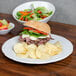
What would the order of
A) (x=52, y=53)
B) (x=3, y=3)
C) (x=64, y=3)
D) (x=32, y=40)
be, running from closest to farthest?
(x=52, y=53) → (x=32, y=40) → (x=64, y=3) → (x=3, y=3)

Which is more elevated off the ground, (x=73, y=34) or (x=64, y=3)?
(x=64, y=3)

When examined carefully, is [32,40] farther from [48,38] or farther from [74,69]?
[74,69]

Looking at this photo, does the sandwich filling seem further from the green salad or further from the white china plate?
the green salad

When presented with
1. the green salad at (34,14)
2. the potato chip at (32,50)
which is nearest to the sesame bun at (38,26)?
the potato chip at (32,50)

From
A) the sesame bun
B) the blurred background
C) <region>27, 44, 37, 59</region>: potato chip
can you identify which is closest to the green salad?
the blurred background

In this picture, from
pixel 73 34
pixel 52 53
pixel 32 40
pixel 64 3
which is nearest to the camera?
pixel 52 53

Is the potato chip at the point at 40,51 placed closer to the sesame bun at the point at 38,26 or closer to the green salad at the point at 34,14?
the sesame bun at the point at 38,26

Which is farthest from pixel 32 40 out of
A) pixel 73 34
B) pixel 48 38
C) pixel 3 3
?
pixel 3 3

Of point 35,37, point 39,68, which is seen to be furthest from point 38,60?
point 35,37
